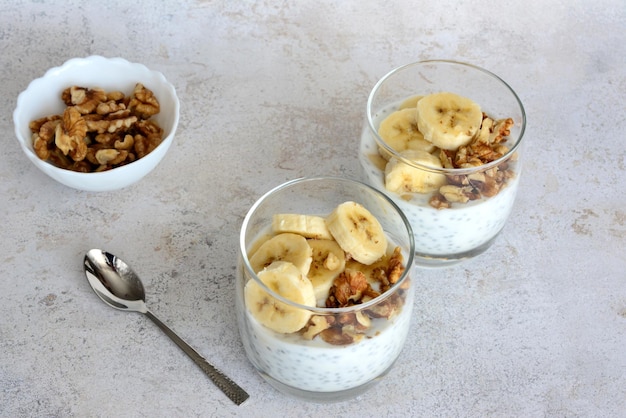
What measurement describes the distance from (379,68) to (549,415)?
0.93 m

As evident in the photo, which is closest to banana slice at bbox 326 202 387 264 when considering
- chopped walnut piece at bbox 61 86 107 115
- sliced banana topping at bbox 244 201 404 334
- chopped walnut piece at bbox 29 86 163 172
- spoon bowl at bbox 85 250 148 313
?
sliced banana topping at bbox 244 201 404 334

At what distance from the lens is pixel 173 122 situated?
5.36ft

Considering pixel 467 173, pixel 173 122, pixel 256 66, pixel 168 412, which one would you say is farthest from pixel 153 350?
pixel 256 66

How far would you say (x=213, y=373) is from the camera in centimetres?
135

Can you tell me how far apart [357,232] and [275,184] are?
407 millimetres

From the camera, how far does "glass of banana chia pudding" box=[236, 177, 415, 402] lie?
3.83 ft

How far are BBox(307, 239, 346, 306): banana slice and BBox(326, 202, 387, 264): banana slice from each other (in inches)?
0.6

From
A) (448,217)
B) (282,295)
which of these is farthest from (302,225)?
(448,217)

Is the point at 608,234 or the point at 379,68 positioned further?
the point at 379,68

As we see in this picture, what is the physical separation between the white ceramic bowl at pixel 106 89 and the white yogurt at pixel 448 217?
430mm

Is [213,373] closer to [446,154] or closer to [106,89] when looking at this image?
[446,154]

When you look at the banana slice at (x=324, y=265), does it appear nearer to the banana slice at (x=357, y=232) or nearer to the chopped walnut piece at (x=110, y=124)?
the banana slice at (x=357, y=232)

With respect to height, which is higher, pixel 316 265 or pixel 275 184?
pixel 316 265

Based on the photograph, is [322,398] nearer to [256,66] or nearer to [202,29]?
[256,66]
